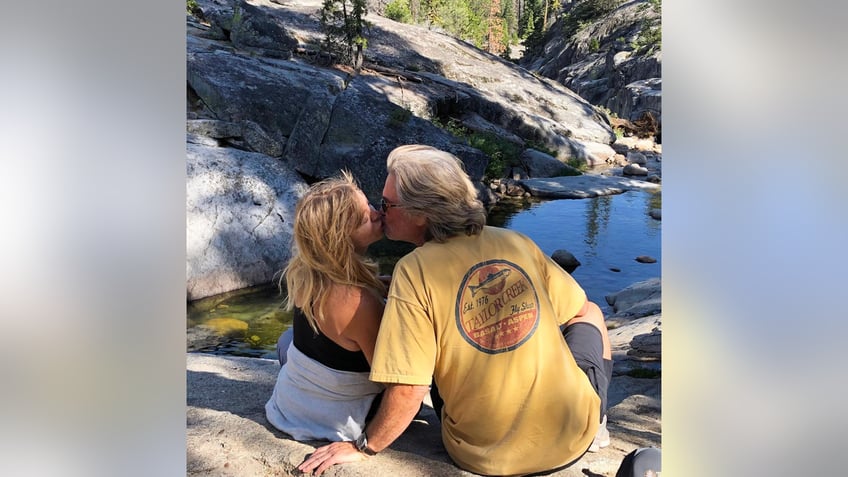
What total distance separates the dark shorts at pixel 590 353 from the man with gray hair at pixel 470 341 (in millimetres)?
81

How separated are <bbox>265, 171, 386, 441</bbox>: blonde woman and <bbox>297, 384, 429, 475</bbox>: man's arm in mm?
111

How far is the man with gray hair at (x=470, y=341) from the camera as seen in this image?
5.41 ft

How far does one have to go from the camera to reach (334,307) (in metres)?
1.83

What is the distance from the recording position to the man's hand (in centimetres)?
183

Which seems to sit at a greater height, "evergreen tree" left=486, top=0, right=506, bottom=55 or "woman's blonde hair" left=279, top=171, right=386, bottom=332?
"evergreen tree" left=486, top=0, right=506, bottom=55

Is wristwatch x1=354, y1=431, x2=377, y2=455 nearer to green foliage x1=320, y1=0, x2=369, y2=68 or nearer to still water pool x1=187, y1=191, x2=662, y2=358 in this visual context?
still water pool x1=187, y1=191, x2=662, y2=358

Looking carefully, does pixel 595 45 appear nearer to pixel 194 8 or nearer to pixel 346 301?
pixel 194 8

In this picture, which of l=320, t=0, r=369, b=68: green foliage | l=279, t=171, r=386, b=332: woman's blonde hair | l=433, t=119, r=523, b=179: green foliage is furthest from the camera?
l=320, t=0, r=369, b=68: green foliage

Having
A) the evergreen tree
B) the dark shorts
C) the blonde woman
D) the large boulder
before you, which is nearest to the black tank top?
the blonde woman

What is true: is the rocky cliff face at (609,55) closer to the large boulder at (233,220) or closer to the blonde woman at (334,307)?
the large boulder at (233,220)

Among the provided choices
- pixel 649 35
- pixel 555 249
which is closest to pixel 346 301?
pixel 555 249
